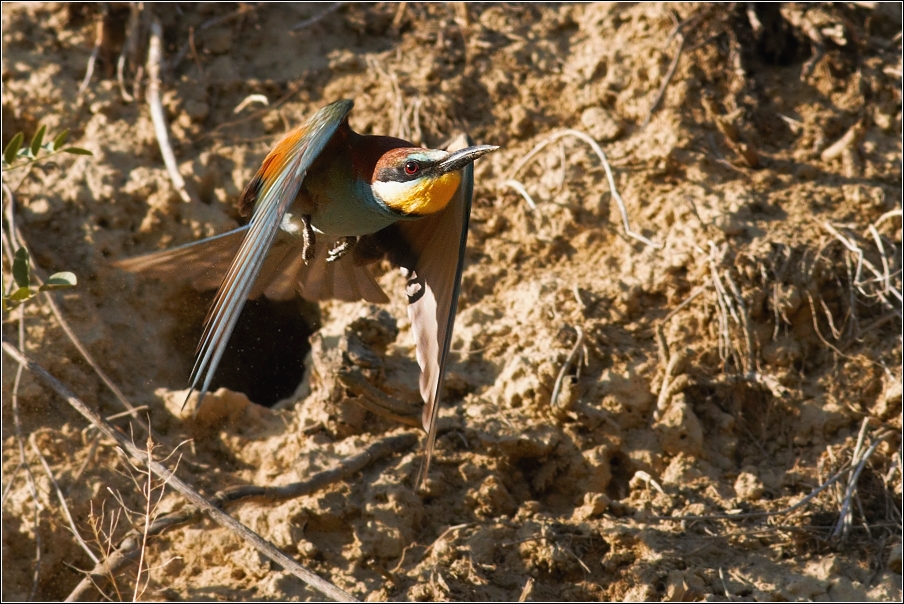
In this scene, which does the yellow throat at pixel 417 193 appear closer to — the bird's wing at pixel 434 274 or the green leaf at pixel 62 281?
the bird's wing at pixel 434 274

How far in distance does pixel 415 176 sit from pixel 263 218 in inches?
19.3

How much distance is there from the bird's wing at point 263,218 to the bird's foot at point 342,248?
11.5 inches

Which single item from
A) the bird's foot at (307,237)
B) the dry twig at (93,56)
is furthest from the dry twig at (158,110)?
the bird's foot at (307,237)

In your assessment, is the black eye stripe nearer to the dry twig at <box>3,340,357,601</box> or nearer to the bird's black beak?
the bird's black beak

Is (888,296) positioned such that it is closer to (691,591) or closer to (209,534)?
(691,591)

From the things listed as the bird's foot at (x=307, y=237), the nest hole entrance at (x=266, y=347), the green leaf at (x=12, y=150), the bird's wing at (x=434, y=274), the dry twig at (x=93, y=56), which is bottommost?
the nest hole entrance at (x=266, y=347)

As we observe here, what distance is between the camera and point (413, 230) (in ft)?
9.87

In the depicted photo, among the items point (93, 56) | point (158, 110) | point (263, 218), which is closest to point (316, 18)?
point (158, 110)

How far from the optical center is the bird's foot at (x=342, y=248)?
299cm

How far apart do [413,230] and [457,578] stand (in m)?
1.06

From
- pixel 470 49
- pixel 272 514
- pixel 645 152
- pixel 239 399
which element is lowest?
pixel 272 514

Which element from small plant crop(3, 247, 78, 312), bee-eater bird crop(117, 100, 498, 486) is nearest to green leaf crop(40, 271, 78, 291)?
small plant crop(3, 247, 78, 312)

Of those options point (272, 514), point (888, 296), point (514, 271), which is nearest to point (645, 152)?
point (514, 271)

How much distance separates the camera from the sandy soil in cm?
309
